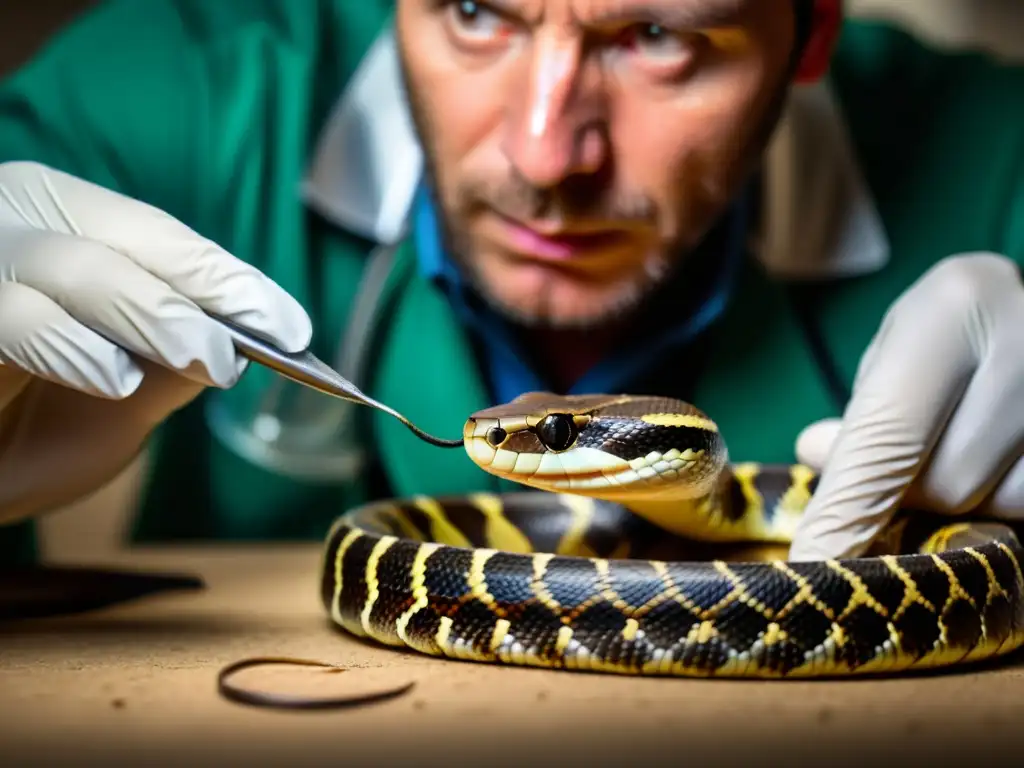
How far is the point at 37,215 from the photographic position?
42.6 inches

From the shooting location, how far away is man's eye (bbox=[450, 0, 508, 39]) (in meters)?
1.38

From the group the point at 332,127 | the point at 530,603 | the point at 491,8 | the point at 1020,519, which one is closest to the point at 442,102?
the point at 491,8

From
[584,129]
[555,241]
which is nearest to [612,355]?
[555,241]

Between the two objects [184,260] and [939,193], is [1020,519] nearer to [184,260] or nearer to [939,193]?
[939,193]

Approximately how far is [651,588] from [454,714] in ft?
0.69

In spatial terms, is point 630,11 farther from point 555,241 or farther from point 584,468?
point 584,468

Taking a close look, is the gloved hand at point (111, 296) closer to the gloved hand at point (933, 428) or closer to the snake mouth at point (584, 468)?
the snake mouth at point (584, 468)

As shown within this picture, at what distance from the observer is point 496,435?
1.00 meters

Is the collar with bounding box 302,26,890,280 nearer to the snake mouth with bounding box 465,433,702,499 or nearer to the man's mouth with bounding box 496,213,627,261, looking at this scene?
the man's mouth with bounding box 496,213,627,261

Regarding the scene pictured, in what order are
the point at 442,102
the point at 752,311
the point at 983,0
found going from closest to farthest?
1. the point at 442,102
2. the point at 752,311
3. the point at 983,0

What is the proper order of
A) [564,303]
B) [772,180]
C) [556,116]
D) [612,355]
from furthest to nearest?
[772,180]
[612,355]
[564,303]
[556,116]

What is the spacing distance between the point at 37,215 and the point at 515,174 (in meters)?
0.58

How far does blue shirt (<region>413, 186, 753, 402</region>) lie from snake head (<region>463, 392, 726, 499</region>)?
0.53 meters

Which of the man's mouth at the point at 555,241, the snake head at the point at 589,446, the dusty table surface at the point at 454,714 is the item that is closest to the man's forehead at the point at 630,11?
the man's mouth at the point at 555,241
